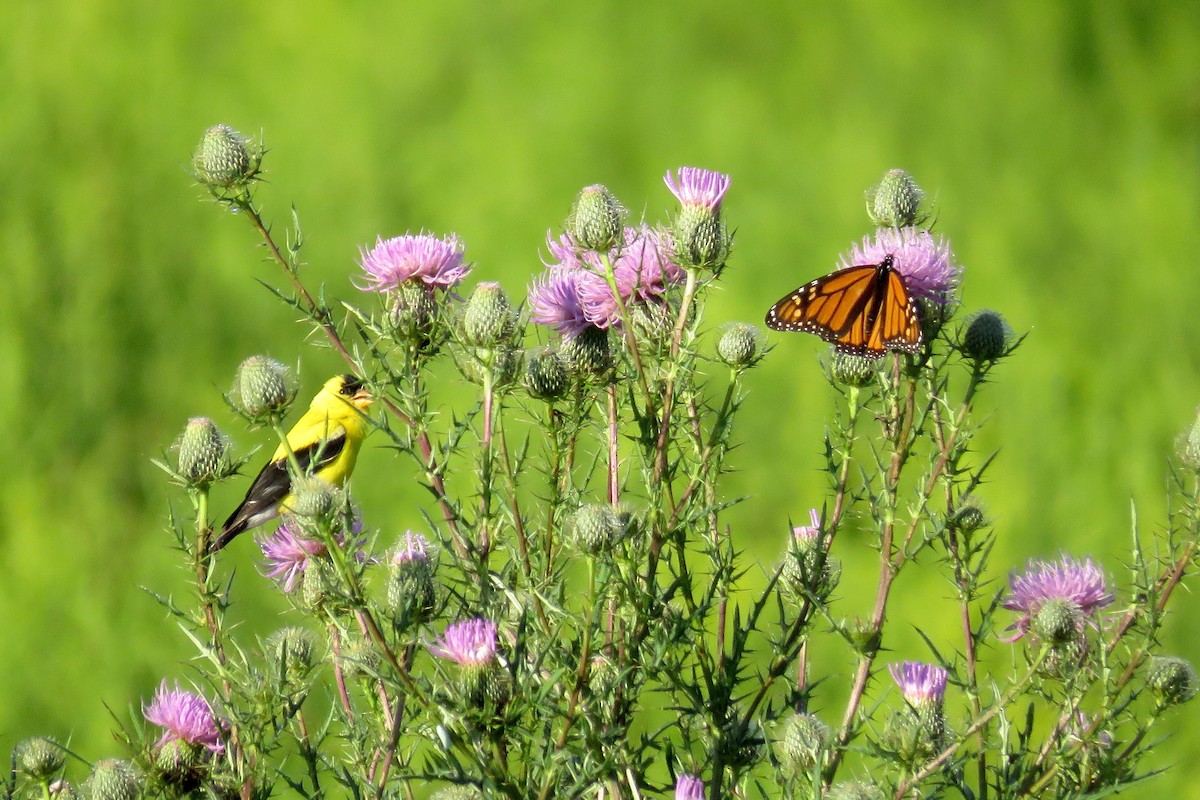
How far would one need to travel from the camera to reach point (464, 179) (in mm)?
4398

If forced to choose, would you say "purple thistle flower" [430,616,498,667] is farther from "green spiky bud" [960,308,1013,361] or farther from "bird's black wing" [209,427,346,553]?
"bird's black wing" [209,427,346,553]

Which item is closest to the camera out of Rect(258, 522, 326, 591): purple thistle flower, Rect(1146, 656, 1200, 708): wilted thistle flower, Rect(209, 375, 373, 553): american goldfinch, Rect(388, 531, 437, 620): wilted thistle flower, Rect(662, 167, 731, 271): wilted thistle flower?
Rect(388, 531, 437, 620): wilted thistle flower

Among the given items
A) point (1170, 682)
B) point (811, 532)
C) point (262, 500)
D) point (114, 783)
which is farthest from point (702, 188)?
point (262, 500)

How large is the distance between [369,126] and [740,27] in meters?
1.30

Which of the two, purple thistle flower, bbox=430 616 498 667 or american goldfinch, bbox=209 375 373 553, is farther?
american goldfinch, bbox=209 375 373 553

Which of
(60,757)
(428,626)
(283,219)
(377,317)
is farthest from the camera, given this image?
(283,219)

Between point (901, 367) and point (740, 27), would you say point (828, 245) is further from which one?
point (901, 367)

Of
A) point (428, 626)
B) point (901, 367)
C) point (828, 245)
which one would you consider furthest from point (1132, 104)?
point (428, 626)

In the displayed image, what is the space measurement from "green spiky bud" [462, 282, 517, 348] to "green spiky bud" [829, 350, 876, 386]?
18.5 inches

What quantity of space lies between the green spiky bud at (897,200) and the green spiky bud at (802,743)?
0.75 meters

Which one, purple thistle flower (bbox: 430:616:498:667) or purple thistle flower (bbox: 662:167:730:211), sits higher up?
purple thistle flower (bbox: 662:167:730:211)

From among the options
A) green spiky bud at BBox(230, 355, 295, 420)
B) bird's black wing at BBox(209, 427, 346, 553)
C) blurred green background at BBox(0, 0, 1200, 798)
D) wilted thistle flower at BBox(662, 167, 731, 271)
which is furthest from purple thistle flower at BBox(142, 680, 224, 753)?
blurred green background at BBox(0, 0, 1200, 798)

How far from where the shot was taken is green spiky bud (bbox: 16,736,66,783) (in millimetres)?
1566

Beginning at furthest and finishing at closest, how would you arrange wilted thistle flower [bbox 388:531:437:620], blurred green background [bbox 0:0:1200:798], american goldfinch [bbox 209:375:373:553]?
blurred green background [bbox 0:0:1200:798], american goldfinch [bbox 209:375:373:553], wilted thistle flower [bbox 388:531:437:620]
